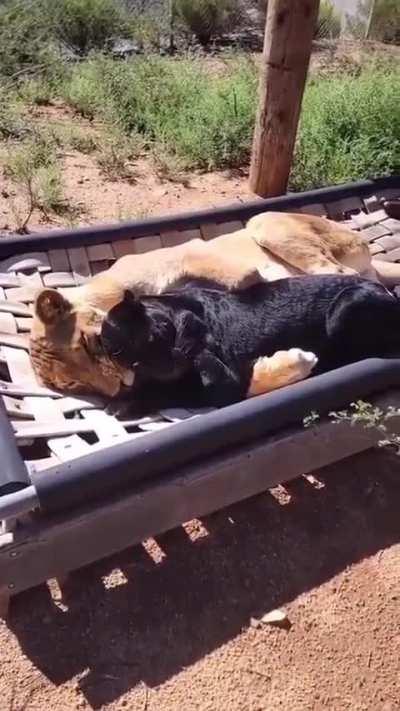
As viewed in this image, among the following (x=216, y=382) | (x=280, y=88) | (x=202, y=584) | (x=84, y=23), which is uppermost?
(x=280, y=88)

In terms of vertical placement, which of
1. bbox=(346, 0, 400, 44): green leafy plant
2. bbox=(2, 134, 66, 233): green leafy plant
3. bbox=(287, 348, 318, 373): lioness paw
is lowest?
bbox=(2, 134, 66, 233): green leafy plant

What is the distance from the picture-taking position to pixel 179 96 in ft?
24.2

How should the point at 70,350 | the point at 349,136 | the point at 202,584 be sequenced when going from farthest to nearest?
the point at 349,136 < the point at 70,350 < the point at 202,584

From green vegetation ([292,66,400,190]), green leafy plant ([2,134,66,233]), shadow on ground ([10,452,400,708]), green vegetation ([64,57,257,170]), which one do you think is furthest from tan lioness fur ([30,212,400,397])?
green vegetation ([64,57,257,170])

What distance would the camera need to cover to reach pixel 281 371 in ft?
10.5

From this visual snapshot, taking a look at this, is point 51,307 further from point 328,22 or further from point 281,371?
point 328,22

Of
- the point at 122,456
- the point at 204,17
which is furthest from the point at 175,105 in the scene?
the point at 204,17

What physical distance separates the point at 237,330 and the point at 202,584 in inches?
44.7

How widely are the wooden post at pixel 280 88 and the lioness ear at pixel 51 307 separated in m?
2.76

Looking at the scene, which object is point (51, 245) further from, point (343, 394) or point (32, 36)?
point (32, 36)

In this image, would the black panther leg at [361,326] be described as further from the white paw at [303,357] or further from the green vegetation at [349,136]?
the green vegetation at [349,136]

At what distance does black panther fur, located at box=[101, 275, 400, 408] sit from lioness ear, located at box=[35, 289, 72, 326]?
241 millimetres

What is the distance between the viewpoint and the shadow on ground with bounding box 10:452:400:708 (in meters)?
2.47

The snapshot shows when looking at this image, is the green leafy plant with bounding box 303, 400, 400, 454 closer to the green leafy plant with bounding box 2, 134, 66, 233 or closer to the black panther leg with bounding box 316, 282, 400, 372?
the black panther leg with bounding box 316, 282, 400, 372
